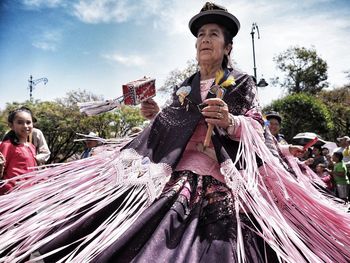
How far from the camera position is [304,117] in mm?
23516

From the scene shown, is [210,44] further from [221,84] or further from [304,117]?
[304,117]

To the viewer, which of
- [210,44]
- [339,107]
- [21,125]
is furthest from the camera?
[339,107]

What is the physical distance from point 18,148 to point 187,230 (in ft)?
9.34

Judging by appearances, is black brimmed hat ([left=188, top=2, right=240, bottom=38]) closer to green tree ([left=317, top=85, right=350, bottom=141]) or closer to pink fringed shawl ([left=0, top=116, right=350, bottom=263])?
pink fringed shawl ([left=0, top=116, right=350, bottom=263])

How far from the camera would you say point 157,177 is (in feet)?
5.58

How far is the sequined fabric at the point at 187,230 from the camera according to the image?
1355 millimetres

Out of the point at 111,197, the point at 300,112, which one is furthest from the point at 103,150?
the point at 300,112

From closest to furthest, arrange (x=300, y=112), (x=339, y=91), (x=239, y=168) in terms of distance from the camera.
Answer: (x=239, y=168) → (x=300, y=112) → (x=339, y=91)

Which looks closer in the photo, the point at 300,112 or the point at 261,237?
the point at 261,237

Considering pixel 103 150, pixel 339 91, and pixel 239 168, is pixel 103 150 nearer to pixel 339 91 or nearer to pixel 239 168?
pixel 239 168

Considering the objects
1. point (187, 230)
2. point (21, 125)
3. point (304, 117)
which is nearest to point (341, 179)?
point (21, 125)

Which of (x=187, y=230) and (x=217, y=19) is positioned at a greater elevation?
(x=217, y=19)

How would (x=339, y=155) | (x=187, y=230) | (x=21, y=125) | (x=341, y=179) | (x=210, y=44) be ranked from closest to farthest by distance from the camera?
1. (x=187, y=230)
2. (x=210, y=44)
3. (x=21, y=125)
4. (x=341, y=179)
5. (x=339, y=155)

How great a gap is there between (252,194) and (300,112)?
23619 mm
